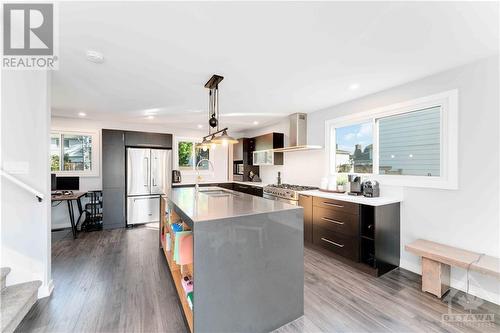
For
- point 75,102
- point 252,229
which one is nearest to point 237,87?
point 252,229

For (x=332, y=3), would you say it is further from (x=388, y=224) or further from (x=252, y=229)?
(x=388, y=224)

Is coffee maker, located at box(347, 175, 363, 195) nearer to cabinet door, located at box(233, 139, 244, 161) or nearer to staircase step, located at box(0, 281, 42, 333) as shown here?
cabinet door, located at box(233, 139, 244, 161)

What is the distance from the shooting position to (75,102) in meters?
3.62

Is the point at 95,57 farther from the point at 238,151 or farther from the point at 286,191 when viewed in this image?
the point at 238,151

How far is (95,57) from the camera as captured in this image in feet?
6.87

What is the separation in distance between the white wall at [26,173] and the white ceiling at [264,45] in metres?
0.47

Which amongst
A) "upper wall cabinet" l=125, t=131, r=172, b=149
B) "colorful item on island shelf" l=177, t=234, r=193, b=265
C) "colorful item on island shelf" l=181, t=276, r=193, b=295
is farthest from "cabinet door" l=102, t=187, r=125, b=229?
"colorful item on island shelf" l=177, t=234, r=193, b=265

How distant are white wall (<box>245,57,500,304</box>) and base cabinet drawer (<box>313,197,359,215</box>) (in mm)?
702

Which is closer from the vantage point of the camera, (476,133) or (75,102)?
(476,133)

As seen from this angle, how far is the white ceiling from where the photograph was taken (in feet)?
4.93

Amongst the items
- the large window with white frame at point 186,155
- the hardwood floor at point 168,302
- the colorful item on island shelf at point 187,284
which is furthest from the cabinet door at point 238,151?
the colorful item on island shelf at point 187,284

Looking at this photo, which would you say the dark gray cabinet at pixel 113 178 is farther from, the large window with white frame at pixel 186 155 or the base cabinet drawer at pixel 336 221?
the base cabinet drawer at pixel 336 221

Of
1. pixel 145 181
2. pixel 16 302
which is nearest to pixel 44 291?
pixel 16 302

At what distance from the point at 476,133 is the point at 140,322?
3792mm
